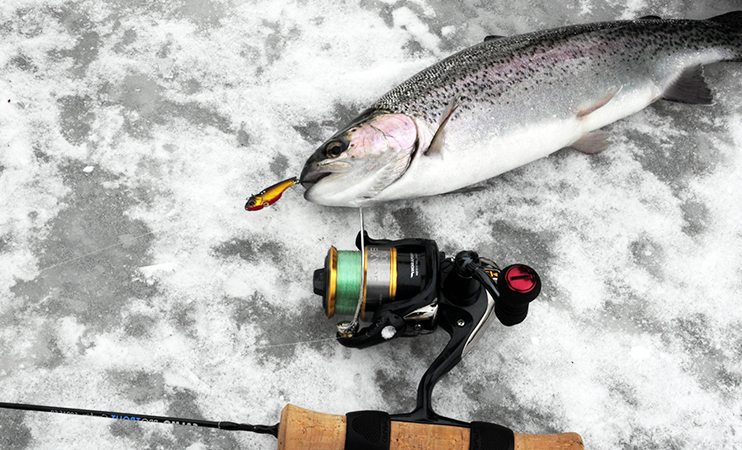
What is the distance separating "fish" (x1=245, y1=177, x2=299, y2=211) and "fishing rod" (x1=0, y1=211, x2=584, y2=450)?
0.45m

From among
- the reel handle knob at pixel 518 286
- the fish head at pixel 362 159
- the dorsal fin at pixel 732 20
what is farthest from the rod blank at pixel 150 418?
the dorsal fin at pixel 732 20

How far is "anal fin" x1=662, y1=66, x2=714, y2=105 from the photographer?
2.94 m

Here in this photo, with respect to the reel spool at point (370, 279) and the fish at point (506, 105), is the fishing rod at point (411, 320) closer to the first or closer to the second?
the reel spool at point (370, 279)

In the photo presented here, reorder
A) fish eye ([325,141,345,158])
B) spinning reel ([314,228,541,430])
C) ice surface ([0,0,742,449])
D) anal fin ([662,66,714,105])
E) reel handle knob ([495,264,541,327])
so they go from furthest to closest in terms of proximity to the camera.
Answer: anal fin ([662,66,714,105]) < fish eye ([325,141,345,158]) < ice surface ([0,0,742,449]) < spinning reel ([314,228,541,430]) < reel handle knob ([495,264,541,327])

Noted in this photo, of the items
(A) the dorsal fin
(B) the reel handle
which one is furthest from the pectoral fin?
(A) the dorsal fin

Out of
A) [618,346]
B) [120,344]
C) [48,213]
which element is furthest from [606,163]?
[48,213]

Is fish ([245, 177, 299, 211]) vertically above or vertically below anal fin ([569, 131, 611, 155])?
below

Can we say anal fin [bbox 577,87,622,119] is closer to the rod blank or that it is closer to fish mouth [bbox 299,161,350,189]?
fish mouth [bbox 299,161,350,189]

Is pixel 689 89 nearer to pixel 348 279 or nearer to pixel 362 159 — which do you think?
pixel 362 159

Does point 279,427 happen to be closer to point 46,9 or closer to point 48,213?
point 48,213

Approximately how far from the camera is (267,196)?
255 centimetres

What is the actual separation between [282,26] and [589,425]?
2.29 m

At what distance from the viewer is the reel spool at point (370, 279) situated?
2215 millimetres

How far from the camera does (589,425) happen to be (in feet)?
7.52
